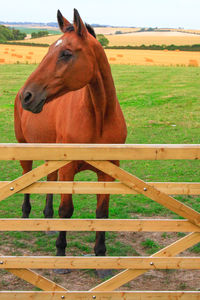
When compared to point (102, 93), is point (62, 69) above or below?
above

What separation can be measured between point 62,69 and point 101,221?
175 centimetres

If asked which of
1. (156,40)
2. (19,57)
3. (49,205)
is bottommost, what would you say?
(49,205)

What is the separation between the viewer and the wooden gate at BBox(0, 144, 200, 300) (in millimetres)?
3389

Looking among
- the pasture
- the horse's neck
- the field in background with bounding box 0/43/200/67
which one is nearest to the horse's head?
the horse's neck

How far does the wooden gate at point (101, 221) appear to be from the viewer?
3389mm

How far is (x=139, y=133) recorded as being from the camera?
13.7m

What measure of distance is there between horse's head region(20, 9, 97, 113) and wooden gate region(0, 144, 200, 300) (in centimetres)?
110

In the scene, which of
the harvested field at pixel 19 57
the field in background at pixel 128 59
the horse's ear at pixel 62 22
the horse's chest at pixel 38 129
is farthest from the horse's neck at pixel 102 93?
the harvested field at pixel 19 57

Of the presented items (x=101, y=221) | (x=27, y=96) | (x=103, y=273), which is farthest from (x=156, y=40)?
(x=101, y=221)

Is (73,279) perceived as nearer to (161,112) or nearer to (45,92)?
(45,92)

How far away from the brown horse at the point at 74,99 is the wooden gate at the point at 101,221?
1174 mm

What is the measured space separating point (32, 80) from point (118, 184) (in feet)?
5.27

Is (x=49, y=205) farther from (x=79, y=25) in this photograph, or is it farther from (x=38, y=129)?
(x=79, y=25)

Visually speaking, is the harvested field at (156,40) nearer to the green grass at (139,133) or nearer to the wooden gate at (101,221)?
the green grass at (139,133)
